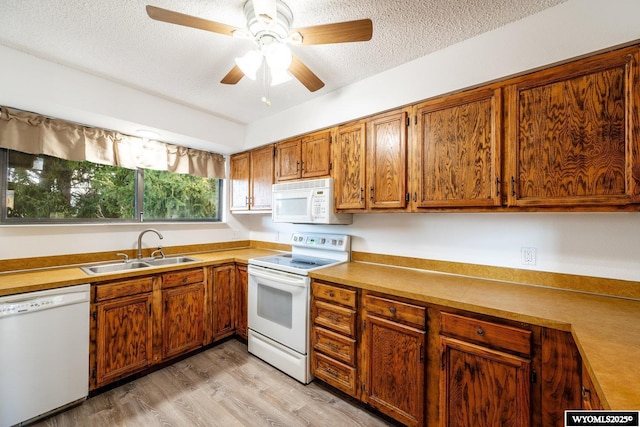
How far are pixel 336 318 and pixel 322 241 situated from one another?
0.88 m

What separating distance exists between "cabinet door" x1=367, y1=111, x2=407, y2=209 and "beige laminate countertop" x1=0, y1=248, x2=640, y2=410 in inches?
23.8

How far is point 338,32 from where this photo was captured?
1303mm

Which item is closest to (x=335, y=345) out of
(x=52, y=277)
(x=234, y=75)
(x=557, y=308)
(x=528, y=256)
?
(x=557, y=308)

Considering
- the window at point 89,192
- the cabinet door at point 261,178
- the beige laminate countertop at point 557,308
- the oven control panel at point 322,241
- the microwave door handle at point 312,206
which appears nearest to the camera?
the beige laminate countertop at point 557,308

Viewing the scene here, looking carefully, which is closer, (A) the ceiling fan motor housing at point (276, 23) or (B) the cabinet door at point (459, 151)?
(A) the ceiling fan motor housing at point (276, 23)

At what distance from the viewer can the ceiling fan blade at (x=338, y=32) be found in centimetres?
124

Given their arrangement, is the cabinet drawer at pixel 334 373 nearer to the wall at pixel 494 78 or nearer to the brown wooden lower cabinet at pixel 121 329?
the wall at pixel 494 78

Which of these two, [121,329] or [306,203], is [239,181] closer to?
[306,203]

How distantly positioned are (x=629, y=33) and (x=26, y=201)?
4135mm

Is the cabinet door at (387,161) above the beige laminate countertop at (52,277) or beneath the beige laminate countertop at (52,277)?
above

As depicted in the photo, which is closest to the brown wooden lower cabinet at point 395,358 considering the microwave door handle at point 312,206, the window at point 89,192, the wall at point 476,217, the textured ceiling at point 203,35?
the wall at point 476,217

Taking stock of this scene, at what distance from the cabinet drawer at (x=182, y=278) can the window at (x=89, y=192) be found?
0.87 m

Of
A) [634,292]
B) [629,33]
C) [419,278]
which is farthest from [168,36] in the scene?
[634,292]

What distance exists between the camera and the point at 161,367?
7.90 feet
